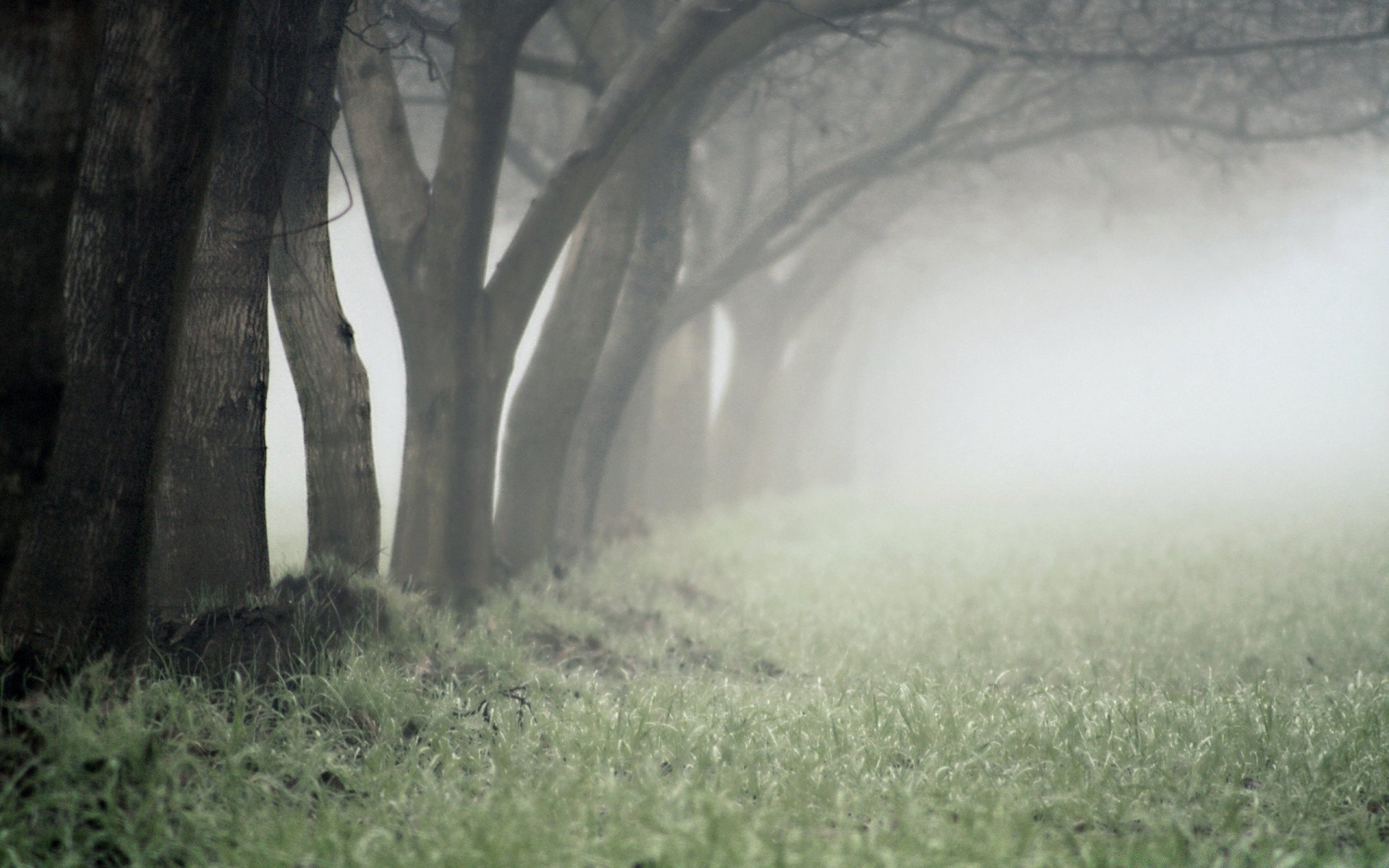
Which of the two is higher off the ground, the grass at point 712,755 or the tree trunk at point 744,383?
the tree trunk at point 744,383

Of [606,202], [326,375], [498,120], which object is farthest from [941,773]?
[606,202]

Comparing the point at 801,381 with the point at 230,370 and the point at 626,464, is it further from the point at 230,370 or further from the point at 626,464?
the point at 230,370

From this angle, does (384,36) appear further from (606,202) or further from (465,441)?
(465,441)

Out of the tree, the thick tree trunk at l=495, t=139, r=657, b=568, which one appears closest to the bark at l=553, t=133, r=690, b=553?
the thick tree trunk at l=495, t=139, r=657, b=568

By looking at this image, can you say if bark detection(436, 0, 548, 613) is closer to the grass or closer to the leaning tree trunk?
the grass

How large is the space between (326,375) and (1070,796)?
4.43 metres

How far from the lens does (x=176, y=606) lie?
4.32m

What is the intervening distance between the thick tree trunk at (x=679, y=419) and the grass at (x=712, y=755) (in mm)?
6929

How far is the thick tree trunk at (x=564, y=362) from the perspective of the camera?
26.1 feet

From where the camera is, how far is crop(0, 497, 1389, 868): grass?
2619mm

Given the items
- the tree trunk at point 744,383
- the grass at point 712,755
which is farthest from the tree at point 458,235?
the tree trunk at point 744,383

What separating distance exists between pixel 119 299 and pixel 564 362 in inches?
187

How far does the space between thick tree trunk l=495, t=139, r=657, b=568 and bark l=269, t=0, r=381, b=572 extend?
2.33m

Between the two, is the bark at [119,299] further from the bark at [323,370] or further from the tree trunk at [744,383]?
the tree trunk at [744,383]
